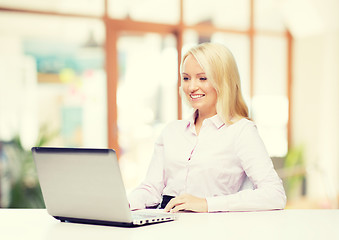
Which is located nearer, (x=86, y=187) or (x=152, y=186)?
(x=86, y=187)

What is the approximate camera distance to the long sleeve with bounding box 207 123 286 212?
1614mm

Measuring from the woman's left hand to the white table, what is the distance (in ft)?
0.11

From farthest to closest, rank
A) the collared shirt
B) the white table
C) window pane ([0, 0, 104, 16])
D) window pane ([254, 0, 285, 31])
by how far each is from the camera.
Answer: window pane ([254, 0, 285, 31]) < window pane ([0, 0, 104, 16]) < the collared shirt < the white table

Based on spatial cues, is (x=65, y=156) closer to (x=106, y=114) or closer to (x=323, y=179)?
(x=106, y=114)

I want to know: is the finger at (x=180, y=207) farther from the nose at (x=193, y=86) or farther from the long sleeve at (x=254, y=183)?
the nose at (x=193, y=86)

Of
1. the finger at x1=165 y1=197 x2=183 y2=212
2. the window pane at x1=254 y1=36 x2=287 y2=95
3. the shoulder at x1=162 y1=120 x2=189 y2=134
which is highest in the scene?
the window pane at x1=254 y1=36 x2=287 y2=95

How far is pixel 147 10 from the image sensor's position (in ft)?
18.2

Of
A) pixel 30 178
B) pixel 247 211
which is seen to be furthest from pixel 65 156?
pixel 30 178

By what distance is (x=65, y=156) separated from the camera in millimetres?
1338

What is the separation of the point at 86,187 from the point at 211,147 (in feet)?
2.19

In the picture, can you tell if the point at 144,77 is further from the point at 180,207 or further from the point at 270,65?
the point at 180,207

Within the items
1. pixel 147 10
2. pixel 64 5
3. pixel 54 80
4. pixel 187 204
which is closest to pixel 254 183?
pixel 187 204

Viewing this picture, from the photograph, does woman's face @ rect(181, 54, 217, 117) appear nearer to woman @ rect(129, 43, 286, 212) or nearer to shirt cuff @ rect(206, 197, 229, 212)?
woman @ rect(129, 43, 286, 212)

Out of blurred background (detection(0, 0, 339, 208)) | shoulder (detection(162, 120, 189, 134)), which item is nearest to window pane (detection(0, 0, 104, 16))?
blurred background (detection(0, 0, 339, 208))
